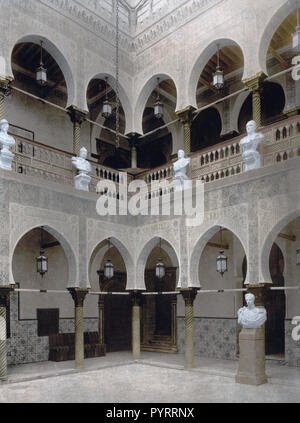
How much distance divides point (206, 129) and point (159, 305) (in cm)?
641

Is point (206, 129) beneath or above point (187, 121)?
above

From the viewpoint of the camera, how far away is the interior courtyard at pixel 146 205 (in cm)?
984

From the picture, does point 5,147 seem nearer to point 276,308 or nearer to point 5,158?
point 5,158

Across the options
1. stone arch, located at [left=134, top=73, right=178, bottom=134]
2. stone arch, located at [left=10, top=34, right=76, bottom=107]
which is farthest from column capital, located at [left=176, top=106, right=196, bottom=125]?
stone arch, located at [left=10, top=34, right=76, bottom=107]

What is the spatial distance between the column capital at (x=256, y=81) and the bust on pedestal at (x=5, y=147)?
5578 mm

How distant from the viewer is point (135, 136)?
45.1 feet

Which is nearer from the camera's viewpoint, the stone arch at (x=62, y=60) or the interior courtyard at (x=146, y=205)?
the interior courtyard at (x=146, y=205)

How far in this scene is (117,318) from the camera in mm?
15844

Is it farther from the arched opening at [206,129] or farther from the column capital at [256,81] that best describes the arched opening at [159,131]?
the column capital at [256,81]

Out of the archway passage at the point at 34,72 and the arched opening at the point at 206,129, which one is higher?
the archway passage at the point at 34,72

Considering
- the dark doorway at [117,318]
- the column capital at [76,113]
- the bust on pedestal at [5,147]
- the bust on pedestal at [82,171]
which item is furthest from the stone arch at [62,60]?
the dark doorway at [117,318]

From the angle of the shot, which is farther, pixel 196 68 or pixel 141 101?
pixel 141 101

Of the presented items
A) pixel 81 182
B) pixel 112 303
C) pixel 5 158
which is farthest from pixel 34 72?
pixel 112 303
